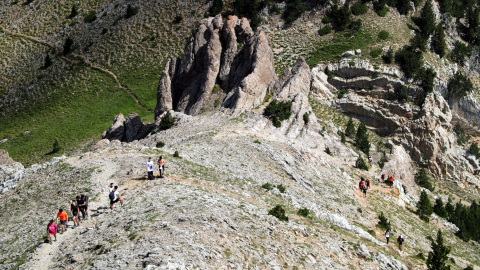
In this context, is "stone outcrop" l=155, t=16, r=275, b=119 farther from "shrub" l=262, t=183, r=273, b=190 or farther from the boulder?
"shrub" l=262, t=183, r=273, b=190

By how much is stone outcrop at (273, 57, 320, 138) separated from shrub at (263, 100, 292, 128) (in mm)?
757

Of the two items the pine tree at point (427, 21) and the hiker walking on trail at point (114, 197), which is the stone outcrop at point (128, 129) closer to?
the hiker walking on trail at point (114, 197)

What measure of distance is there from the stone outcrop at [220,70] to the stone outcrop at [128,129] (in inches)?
151

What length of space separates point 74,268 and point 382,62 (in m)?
82.3

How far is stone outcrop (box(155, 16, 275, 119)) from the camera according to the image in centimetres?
6694

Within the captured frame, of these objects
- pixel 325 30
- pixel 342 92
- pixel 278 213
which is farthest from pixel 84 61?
pixel 278 213

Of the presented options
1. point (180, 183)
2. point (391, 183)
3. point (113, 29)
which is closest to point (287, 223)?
point (180, 183)

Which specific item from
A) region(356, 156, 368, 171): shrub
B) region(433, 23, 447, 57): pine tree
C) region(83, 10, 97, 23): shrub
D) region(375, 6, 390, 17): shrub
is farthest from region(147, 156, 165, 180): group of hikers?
region(83, 10, 97, 23): shrub

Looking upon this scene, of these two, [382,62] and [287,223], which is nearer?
[287,223]

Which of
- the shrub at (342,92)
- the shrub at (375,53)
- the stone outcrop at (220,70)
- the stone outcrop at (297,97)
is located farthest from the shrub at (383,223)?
the shrub at (375,53)

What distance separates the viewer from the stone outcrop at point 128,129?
71.6 m

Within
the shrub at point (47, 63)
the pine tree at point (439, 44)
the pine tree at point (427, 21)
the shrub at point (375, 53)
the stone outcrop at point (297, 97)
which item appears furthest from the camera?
the shrub at point (47, 63)

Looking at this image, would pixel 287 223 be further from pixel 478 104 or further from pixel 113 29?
pixel 113 29

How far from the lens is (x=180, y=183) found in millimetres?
37094
